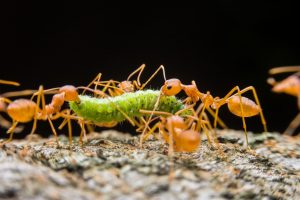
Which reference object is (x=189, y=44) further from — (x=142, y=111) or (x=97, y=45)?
(x=142, y=111)

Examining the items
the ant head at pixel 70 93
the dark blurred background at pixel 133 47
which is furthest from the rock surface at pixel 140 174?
the dark blurred background at pixel 133 47

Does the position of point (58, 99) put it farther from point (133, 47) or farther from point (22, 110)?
point (133, 47)

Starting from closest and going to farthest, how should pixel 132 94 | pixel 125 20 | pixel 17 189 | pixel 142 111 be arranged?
pixel 17 189 → pixel 142 111 → pixel 132 94 → pixel 125 20

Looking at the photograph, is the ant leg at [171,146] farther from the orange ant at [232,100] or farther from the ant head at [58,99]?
the ant head at [58,99]

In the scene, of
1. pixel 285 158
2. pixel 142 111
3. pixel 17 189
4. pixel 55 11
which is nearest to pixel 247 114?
pixel 285 158

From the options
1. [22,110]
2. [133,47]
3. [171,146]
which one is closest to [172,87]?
[171,146]
